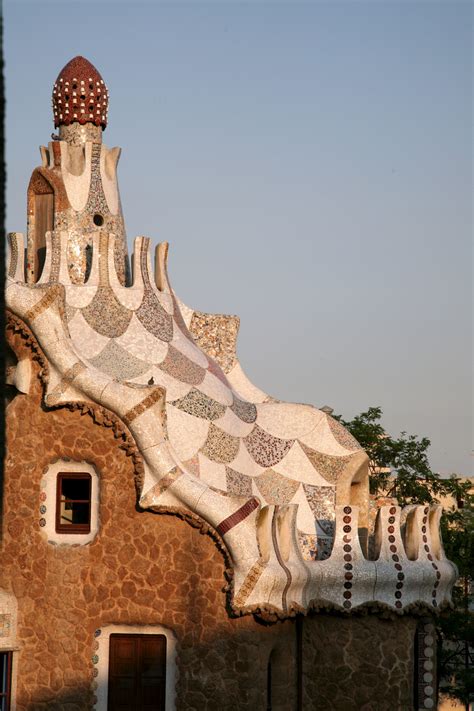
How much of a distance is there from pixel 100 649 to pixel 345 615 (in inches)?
111

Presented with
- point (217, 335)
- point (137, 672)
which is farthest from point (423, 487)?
point (137, 672)

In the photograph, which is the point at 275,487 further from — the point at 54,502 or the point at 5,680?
the point at 5,680

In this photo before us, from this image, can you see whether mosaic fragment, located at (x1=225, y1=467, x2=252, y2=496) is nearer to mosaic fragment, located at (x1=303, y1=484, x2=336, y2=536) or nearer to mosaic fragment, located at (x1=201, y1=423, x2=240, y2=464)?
mosaic fragment, located at (x1=201, y1=423, x2=240, y2=464)

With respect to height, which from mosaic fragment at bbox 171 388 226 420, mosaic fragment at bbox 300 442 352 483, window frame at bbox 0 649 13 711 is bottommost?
window frame at bbox 0 649 13 711

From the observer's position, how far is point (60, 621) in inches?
579

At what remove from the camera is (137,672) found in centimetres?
1473

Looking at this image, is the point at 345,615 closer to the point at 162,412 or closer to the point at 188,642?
the point at 188,642

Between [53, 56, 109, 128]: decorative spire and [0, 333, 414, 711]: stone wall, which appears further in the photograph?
[53, 56, 109, 128]: decorative spire

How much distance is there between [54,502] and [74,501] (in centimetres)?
23

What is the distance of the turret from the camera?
57.7 ft

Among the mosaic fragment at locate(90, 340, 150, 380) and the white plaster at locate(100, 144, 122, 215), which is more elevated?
the white plaster at locate(100, 144, 122, 215)

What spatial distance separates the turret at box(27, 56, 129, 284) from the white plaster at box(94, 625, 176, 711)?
4.58 metres

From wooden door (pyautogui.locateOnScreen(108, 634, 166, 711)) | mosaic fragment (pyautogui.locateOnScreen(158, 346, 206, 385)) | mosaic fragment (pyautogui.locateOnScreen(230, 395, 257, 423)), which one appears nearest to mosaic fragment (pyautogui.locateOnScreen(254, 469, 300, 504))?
mosaic fragment (pyautogui.locateOnScreen(230, 395, 257, 423))

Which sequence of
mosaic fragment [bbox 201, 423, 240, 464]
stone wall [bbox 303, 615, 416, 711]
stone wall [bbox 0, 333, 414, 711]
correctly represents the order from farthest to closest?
mosaic fragment [bbox 201, 423, 240, 464] < stone wall [bbox 303, 615, 416, 711] < stone wall [bbox 0, 333, 414, 711]
